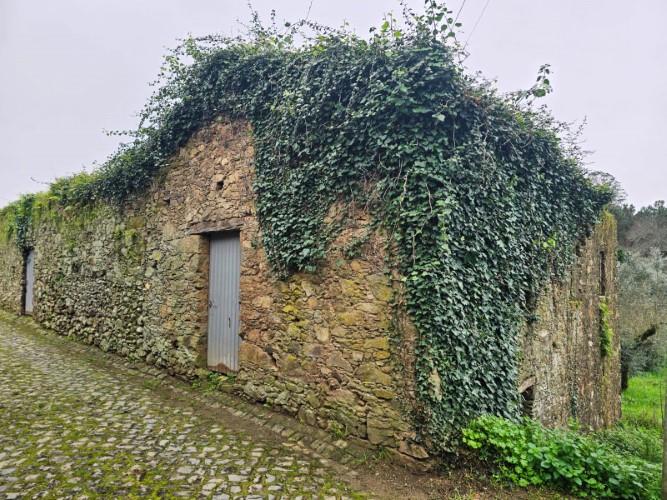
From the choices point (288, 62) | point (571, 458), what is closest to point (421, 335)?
point (571, 458)

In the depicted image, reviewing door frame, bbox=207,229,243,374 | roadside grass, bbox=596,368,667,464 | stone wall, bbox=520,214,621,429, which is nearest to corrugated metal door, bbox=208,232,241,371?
door frame, bbox=207,229,243,374

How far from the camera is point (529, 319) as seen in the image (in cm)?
509

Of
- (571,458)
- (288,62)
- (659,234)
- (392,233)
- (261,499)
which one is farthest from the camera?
(659,234)

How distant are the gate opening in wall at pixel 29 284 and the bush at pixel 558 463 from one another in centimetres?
1202

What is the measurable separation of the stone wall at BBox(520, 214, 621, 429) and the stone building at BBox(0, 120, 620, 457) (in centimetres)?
3

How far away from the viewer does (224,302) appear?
5.59m

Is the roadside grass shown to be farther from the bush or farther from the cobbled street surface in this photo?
the cobbled street surface

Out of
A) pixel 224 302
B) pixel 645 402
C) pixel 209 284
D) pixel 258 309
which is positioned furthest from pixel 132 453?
pixel 645 402

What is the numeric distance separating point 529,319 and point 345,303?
2648mm

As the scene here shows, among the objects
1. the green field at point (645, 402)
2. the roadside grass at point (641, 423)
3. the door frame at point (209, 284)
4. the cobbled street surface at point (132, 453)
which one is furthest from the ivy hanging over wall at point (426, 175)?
the green field at point (645, 402)

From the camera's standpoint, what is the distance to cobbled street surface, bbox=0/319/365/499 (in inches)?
120

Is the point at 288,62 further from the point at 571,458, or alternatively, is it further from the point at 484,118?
the point at 571,458

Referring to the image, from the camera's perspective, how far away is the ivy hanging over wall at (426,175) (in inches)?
139

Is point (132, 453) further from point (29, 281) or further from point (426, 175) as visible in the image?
point (29, 281)
